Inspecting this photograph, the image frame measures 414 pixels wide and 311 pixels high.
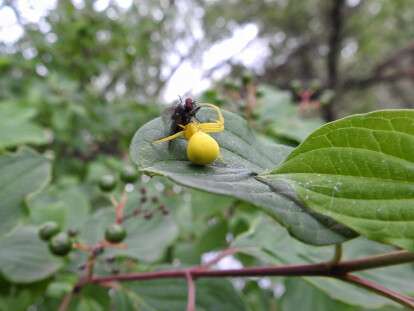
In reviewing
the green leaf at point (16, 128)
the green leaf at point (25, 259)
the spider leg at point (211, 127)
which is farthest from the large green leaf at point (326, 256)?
the green leaf at point (16, 128)

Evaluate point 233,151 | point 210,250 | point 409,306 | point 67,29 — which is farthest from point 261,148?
point 67,29

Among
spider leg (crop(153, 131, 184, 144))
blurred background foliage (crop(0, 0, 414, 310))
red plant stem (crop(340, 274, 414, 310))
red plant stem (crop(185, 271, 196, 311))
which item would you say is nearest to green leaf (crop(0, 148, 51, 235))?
blurred background foliage (crop(0, 0, 414, 310))

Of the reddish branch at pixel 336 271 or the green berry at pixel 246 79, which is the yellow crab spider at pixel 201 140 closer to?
the reddish branch at pixel 336 271

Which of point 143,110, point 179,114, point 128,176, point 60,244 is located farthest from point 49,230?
point 143,110

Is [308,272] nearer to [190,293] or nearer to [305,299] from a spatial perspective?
[190,293]

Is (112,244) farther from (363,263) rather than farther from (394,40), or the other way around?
(394,40)
